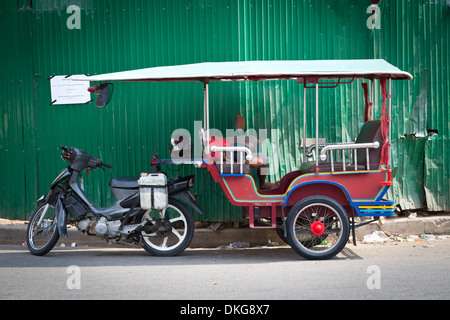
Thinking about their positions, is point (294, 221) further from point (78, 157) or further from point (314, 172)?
point (78, 157)

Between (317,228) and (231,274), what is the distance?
1280 mm

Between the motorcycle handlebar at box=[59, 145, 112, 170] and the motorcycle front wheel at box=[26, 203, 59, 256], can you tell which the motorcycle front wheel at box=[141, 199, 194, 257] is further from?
the motorcycle front wheel at box=[26, 203, 59, 256]

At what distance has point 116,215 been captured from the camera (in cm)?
679

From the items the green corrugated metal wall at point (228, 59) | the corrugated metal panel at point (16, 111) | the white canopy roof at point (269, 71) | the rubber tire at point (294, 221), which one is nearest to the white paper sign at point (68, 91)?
the green corrugated metal wall at point (228, 59)

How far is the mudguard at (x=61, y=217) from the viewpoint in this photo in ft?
21.8

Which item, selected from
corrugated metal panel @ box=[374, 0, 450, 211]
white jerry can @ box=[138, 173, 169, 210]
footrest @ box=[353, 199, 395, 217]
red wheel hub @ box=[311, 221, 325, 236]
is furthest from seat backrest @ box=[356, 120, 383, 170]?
white jerry can @ box=[138, 173, 169, 210]

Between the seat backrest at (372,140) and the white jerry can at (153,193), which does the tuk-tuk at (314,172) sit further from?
the white jerry can at (153,193)

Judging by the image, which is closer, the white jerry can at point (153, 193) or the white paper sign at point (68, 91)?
the white jerry can at point (153, 193)

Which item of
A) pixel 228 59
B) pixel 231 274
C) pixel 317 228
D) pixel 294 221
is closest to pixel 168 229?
pixel 231 274

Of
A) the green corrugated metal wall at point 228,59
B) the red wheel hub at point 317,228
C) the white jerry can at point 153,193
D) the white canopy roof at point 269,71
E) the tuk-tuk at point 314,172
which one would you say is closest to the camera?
the white canopy roof at point 269,71

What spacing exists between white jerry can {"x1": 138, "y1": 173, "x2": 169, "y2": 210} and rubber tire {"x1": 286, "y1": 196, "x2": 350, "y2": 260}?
1546 millimetres

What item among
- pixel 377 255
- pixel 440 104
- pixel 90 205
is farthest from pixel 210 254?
pixel 440 104

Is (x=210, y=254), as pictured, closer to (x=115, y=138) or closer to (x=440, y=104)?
(x=115, y=138)

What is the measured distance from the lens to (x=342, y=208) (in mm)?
6348
